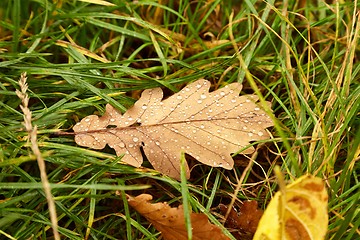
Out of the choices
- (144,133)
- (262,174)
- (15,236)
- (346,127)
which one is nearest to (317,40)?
(346,127)

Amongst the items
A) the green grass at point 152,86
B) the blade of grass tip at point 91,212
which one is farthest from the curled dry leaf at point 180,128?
the blade of grass tip at point 91,212

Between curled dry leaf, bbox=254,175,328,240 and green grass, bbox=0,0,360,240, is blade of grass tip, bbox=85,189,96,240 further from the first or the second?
curled dry leaf, bbox=254,175,328,240

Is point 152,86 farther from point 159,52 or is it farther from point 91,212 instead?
point 91,212

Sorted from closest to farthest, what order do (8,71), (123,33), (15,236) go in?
(15,236) → (8,71) → (123,33)

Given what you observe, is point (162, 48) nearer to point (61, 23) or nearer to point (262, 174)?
point (61, 23)

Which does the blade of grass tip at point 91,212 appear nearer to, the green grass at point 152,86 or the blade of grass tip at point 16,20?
the green grass at point 152,86

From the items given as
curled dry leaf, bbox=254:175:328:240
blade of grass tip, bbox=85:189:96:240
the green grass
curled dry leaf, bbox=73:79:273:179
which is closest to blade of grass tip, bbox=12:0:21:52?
the green grass
